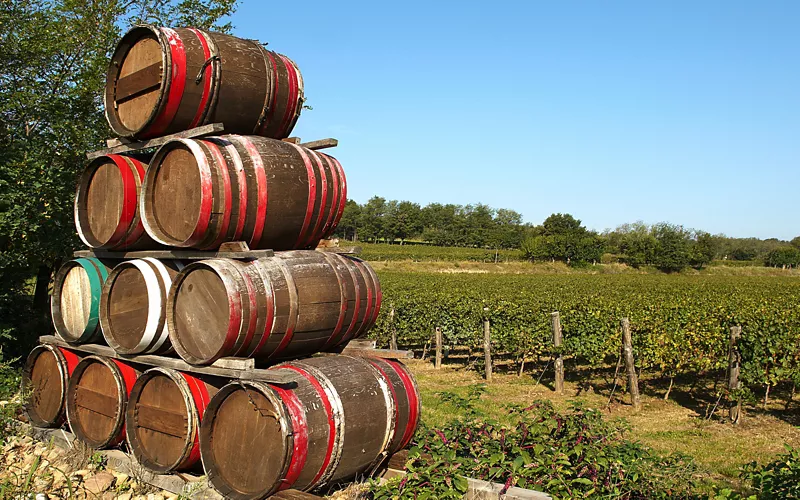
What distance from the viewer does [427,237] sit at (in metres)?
100

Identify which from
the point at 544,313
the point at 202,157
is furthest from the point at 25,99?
the point at 544,313

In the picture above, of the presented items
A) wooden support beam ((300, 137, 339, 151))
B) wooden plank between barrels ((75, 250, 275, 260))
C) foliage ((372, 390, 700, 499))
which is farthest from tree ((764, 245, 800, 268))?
wooden plank between barrels ((75, 250, 275, 260))

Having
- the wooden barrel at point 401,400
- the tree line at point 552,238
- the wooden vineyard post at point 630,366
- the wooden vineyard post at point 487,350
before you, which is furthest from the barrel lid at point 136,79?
the tree line at point 552,238

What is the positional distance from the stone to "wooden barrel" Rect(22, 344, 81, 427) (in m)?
1.26

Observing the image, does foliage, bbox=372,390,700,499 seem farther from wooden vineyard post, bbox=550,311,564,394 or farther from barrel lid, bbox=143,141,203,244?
wooden vineyard post, bbox=550,311,564,394

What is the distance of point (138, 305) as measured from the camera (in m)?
5.14

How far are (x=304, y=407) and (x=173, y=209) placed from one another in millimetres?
1990

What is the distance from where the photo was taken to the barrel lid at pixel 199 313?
444 centimetres

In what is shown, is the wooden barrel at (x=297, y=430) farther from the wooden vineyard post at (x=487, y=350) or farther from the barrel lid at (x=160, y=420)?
the wooden vineyard post at (x=487, y=350)

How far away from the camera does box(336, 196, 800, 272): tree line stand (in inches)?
2840

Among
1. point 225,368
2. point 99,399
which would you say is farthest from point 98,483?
point 225,368

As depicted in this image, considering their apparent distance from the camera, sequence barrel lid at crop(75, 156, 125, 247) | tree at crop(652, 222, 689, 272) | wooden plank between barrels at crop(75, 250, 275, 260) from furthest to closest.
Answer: tree at crop(652, 222, 689, 272) → barrel lid at crop(75, 156, 125, 247) → wooden plank between barrels at crop(75, 250, 275, 260)

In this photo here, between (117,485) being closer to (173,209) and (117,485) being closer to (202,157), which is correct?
(173,209)

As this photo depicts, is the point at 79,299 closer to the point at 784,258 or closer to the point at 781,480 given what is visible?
the point at 781,480
